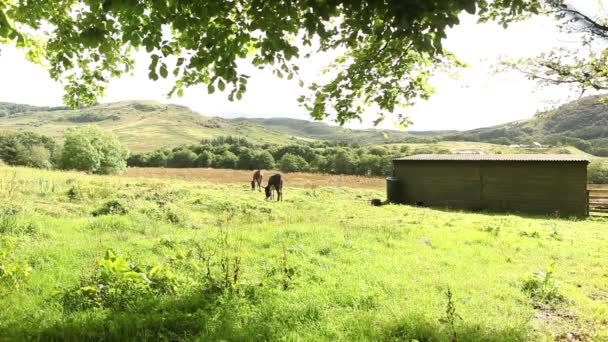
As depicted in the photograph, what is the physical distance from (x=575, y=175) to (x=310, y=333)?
2592cm

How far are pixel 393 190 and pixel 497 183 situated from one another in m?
7.68

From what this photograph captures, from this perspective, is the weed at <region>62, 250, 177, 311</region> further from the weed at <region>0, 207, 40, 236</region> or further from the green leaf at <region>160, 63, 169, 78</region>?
the weed at <region>0, 207, 40, 236</region>

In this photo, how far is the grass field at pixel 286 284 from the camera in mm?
4652

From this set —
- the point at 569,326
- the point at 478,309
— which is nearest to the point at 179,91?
the point at 478,309

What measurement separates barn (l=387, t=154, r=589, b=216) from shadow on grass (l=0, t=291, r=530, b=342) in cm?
2210

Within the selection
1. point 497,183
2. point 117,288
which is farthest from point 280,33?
point 497,183

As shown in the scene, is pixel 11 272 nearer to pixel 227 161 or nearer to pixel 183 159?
pixel 227 161

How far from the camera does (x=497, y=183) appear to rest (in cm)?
2544

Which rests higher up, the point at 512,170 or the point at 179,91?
the point at 179,91

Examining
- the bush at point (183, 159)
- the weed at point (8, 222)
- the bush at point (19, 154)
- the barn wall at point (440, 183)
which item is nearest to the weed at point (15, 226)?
the weed at point (8, 222)

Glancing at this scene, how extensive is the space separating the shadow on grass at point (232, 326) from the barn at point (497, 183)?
22101 millimetres

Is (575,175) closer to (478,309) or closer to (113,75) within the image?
(478,309)

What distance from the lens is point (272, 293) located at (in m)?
5.77

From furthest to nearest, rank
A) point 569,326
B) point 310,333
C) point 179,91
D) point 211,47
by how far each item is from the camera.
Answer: point 179,91
point 569,326
point 211,47
point 310,333
